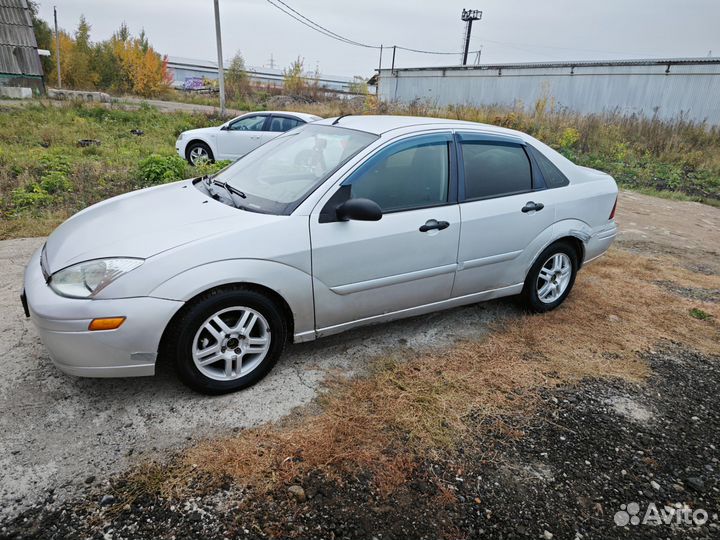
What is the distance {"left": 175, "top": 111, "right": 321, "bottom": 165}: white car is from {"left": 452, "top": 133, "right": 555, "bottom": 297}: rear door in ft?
24.1

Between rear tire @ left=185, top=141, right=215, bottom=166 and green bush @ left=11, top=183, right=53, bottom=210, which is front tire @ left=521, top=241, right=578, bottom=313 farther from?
rear tire @ left=185, top=141, right=215, bottom=166

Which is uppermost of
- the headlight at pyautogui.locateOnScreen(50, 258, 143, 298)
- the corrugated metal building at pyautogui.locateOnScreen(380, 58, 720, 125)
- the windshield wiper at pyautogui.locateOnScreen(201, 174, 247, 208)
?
the corrugated metal building at pyautogui.locateOnScreen(380, 58, 720, 125)

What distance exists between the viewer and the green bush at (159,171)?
310 inches

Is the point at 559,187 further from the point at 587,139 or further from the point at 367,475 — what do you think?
the point at 587,139

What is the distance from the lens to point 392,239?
10.5 feet

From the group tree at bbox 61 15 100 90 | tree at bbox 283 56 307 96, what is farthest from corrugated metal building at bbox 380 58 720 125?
tree at bbox 61 15 100 90

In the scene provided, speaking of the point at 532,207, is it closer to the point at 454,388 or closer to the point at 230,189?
the point at 454,388

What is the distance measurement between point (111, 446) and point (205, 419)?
0.47m

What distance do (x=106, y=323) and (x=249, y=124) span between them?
29.9 feet

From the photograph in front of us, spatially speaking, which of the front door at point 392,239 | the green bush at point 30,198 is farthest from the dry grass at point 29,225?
the front door at point 392,239

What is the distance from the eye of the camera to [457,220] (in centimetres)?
346

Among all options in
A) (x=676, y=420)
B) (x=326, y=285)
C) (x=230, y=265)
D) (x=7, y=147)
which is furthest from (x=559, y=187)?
(x=7, y=147)

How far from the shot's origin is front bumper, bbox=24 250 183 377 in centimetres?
250

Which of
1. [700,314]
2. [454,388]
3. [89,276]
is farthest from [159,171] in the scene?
[700,314]
